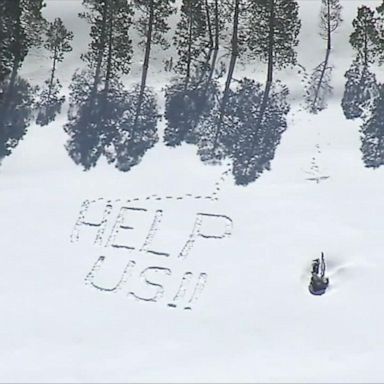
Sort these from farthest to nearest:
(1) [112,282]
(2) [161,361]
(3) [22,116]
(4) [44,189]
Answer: (3) [22,116] → (4) [44,189] → (1) [112,282] → (2) [161,361]

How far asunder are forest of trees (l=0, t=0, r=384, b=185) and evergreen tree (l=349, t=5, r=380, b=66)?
41 millimetres

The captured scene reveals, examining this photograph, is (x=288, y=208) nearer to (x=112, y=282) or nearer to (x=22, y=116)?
(x=112, y=282)

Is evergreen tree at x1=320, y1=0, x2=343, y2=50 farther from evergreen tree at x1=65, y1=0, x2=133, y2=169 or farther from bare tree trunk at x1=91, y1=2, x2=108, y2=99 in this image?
bare tree trunk at x1=91, y1=2, x2=108, y2=99

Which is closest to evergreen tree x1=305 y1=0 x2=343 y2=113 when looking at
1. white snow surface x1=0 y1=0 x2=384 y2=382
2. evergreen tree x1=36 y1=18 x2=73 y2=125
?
white snow surface x1=0 y1=0 x2=384 y2=382

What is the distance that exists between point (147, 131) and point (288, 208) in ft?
18.9

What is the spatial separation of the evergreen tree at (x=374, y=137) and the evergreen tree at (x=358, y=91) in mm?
296

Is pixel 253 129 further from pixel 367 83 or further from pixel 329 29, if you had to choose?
pixel 329 29

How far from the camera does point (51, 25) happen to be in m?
27.5

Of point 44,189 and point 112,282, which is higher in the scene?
point 44,189

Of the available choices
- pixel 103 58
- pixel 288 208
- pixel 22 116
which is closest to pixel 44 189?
pixel 22 116

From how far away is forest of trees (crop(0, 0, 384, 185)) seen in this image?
24984mm

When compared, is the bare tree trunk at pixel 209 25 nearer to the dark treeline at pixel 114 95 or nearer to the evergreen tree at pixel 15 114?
the dark treeline at pixel 114 95

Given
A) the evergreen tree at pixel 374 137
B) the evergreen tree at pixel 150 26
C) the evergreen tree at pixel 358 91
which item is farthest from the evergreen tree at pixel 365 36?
the evergreen tree at pixel 150 26

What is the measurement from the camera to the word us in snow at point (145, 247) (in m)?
21.2
